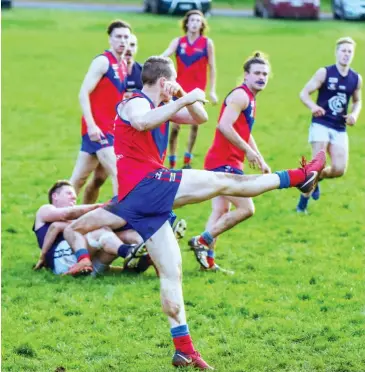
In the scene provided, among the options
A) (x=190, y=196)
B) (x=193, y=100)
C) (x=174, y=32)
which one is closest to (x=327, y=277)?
(x=190, y=196)

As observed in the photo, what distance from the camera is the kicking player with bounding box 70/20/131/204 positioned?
11312 millimetres

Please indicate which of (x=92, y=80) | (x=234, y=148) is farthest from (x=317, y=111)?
(x=92, y=80)

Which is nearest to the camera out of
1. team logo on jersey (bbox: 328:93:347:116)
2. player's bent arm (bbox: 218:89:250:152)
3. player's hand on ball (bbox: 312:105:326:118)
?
player's bent arm (bbox: 218:89:250:152)

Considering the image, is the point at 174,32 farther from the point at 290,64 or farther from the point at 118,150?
the point at 118,150

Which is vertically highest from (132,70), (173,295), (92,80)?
(92,80)

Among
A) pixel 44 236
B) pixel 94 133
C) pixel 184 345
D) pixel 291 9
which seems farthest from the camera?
pixel 291 9

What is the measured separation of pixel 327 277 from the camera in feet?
33.3

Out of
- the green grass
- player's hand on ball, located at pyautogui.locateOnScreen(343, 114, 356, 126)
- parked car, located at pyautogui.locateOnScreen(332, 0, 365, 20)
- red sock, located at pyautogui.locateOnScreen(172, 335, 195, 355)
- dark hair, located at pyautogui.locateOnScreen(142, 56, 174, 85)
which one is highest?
dark hair, located at pyautogui.locateOnScreen(142, 56, 174, 85)

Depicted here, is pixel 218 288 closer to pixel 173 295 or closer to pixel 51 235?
pixel 51 235

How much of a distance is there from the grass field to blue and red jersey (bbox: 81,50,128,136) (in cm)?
173

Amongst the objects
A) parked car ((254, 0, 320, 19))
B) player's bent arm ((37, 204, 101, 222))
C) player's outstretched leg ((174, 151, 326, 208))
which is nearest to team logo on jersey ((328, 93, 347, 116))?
player's bent arm ((37, 204, 101, 222))

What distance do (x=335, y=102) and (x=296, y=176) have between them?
5.31 metres

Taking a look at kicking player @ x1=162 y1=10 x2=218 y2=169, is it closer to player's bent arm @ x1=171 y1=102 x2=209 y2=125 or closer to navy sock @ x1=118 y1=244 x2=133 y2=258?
navy sock @ x1=118 y1=244 x2=133 y2=258

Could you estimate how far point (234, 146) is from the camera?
10070mm
